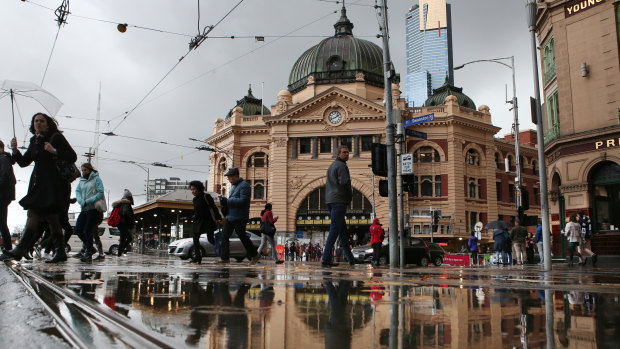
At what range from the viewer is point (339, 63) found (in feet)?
167

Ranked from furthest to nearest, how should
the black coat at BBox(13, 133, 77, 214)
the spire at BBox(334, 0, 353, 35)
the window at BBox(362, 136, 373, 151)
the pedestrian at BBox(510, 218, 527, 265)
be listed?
the spire at BBox(334, 0, 353, 35) < the window at BBox(362, 136, 373, 151) < the pedestrian at BBox(510, 218, 527, 265) < the black coat at BBox(13, 133, 77, 214)

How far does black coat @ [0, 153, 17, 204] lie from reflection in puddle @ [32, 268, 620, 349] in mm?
5543

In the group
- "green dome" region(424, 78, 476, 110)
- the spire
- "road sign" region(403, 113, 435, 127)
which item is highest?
the spire

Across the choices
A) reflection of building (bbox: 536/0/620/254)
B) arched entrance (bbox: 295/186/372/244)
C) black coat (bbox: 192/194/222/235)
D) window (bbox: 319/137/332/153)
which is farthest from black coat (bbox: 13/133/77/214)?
window (bbox: 319/137/332/153)

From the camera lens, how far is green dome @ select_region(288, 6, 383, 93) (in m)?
50.5

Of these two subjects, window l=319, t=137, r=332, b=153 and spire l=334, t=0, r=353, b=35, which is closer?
window l=319, t=137, r=332, b=153

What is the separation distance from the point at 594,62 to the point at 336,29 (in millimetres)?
40289

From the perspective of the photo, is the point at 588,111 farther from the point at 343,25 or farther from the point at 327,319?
the point at 343,25

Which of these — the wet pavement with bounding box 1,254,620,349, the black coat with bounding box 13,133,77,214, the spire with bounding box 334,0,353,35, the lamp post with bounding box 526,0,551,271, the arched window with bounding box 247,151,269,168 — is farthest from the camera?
the spire with bounding box 334,0,353,35

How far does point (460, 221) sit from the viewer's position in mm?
43812

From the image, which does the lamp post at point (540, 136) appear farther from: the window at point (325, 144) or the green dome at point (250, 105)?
the green dome at point (250, 105)

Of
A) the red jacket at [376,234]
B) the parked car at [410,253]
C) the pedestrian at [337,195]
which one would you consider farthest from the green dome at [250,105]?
the pedestrian at [337,195]

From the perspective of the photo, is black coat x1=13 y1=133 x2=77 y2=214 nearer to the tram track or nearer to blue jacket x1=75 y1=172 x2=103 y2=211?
blue jacket x1=75 y1=172 x2=103 y2=211

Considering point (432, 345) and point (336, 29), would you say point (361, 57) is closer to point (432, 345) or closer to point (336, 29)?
point (336, 29)
